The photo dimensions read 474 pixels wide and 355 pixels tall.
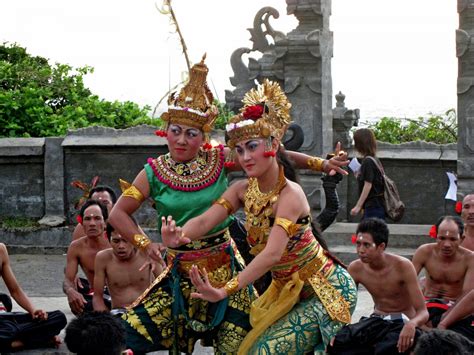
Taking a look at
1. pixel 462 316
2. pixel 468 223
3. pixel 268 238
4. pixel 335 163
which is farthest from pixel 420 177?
pixel 268 238

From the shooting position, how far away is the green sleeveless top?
6.99 metres

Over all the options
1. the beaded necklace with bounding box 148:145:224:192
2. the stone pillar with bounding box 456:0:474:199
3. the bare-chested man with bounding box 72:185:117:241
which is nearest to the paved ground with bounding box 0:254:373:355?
the bare-chested man with bounding box 72:185:117:241

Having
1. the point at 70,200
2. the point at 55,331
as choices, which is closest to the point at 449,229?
the point at 55,331

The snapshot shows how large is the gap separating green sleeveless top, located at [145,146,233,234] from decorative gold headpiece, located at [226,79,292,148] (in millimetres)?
377

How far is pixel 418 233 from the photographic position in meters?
12.4

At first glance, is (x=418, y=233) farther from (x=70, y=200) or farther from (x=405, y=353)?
(x=405, y=353)

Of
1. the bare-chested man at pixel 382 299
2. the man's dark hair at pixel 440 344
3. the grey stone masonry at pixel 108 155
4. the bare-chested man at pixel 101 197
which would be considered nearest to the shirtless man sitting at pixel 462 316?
the bare-chested man at pixel 382 299

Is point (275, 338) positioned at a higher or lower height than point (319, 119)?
lower

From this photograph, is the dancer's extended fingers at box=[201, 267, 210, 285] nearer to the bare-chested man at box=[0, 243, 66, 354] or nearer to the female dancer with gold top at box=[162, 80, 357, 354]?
the female dancer with gold top at box=[162, 80, 357, 354]

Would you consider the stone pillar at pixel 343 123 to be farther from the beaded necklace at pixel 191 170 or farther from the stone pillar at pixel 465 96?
the beaded necklace at pixel 191 170

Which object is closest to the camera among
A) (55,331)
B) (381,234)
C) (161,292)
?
(161,292)

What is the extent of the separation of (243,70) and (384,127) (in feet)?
9.20

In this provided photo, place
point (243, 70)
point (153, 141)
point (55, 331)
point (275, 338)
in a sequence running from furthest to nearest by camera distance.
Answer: point (243, 70) < point (153, 141) < point (55, 331) < point (275, 338)

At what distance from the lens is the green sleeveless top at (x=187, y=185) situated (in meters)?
6.99
